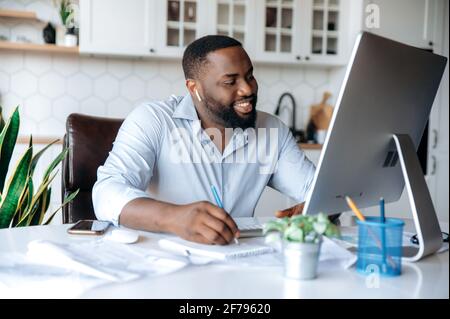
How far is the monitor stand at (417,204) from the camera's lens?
Result: 93 cm

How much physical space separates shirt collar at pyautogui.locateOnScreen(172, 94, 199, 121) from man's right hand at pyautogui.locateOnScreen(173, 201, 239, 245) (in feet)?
2.07

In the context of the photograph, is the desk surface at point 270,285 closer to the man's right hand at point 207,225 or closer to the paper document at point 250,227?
the man's right hand at point 207,225

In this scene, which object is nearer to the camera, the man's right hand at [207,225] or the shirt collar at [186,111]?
the man's right hand at [207,225]

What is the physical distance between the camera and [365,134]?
0.90 meters

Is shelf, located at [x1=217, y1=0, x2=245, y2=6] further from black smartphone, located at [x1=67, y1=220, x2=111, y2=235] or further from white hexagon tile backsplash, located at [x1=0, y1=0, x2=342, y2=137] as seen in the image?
black smartphone, located at [x1=67, y1=220, x2=111, y2=235]

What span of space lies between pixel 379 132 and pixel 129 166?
2.17ft

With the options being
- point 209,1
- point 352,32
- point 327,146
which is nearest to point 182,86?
point 209,1

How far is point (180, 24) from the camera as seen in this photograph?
3.04 m

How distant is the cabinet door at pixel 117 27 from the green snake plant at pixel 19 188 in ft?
4.02

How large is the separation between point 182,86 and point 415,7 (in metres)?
1.52

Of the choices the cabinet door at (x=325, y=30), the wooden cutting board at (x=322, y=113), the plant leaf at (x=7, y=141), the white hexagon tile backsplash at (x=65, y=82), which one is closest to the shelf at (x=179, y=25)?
the white hexagon tile backsplash at (x=65, y=82)
